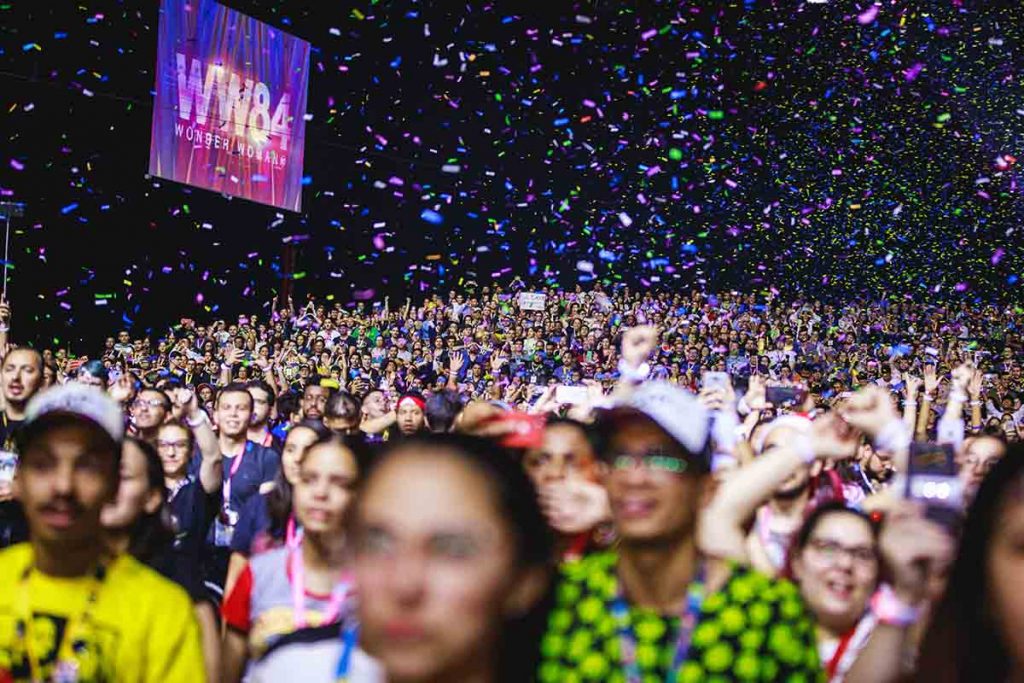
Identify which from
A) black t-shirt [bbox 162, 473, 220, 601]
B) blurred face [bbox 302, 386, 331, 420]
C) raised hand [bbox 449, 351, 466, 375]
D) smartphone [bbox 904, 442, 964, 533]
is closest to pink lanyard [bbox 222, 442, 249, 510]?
black t-shirt [bbox 162, 473, 220, 601]

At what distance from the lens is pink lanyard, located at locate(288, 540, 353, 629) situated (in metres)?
2.66

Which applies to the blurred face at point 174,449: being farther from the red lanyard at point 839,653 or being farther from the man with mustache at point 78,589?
the red lanyard at point 839,653

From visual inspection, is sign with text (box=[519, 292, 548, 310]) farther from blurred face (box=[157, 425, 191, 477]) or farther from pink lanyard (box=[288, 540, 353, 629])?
pink lanyard (box=[288, 540, 353, 629])

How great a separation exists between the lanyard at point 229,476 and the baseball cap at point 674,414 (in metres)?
3.21

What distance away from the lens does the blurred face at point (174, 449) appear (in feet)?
14.7

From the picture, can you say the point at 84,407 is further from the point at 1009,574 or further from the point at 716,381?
the point at 716,381

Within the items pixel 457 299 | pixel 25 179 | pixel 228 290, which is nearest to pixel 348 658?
pixel 457 299

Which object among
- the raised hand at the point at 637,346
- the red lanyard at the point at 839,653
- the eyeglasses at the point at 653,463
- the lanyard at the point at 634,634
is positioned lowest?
the red lanyard at the point at 839,653

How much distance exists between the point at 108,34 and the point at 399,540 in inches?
807

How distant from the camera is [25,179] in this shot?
19234mm

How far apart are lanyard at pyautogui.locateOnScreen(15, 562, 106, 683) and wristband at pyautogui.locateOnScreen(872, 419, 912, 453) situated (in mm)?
1544

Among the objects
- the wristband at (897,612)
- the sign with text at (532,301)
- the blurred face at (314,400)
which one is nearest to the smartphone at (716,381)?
the wristband at (897,612)

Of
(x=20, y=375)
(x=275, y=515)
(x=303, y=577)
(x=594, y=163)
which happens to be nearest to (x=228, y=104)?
(x=594, y=163)

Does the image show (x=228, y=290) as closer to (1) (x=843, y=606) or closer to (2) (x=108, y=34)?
(2) (x=108, y=34)
